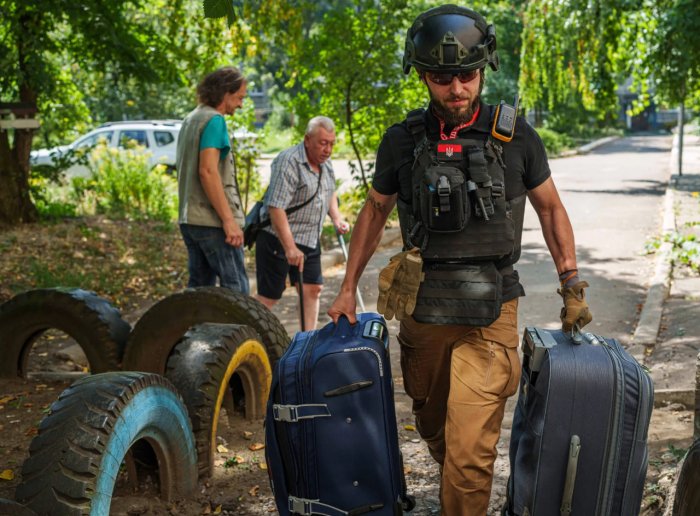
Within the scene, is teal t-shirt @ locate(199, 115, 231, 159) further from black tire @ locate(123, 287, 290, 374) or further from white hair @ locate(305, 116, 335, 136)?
black tire @ locate(123, 287, 290, 374)

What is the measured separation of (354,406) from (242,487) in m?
1.19

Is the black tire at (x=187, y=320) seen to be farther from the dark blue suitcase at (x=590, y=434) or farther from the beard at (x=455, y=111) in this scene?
the dark blue suitcase at (x=590, y=434)

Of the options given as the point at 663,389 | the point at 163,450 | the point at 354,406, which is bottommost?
the point at 663,389

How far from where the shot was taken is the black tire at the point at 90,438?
10.2 ft

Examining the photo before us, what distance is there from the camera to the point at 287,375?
3430mm

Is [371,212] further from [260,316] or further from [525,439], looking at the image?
[260,316]

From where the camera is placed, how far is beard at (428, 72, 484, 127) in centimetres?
336

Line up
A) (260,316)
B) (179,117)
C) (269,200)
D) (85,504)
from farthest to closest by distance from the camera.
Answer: (179,117) < (269,200) < (260,316) < (85,504)

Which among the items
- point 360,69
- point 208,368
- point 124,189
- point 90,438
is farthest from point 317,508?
point 124,189

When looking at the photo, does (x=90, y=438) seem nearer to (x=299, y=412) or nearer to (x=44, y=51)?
(x=299, y=412)

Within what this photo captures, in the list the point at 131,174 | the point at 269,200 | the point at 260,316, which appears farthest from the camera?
the point at 131,174

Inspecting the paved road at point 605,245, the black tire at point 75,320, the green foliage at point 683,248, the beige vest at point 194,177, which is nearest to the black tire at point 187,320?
the black tire at point 75,320

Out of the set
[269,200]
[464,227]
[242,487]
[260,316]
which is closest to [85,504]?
[242,487]

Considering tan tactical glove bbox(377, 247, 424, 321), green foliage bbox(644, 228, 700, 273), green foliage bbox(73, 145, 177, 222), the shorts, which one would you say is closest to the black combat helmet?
tan tactical glove bbox(377, 247, 424, 321)
